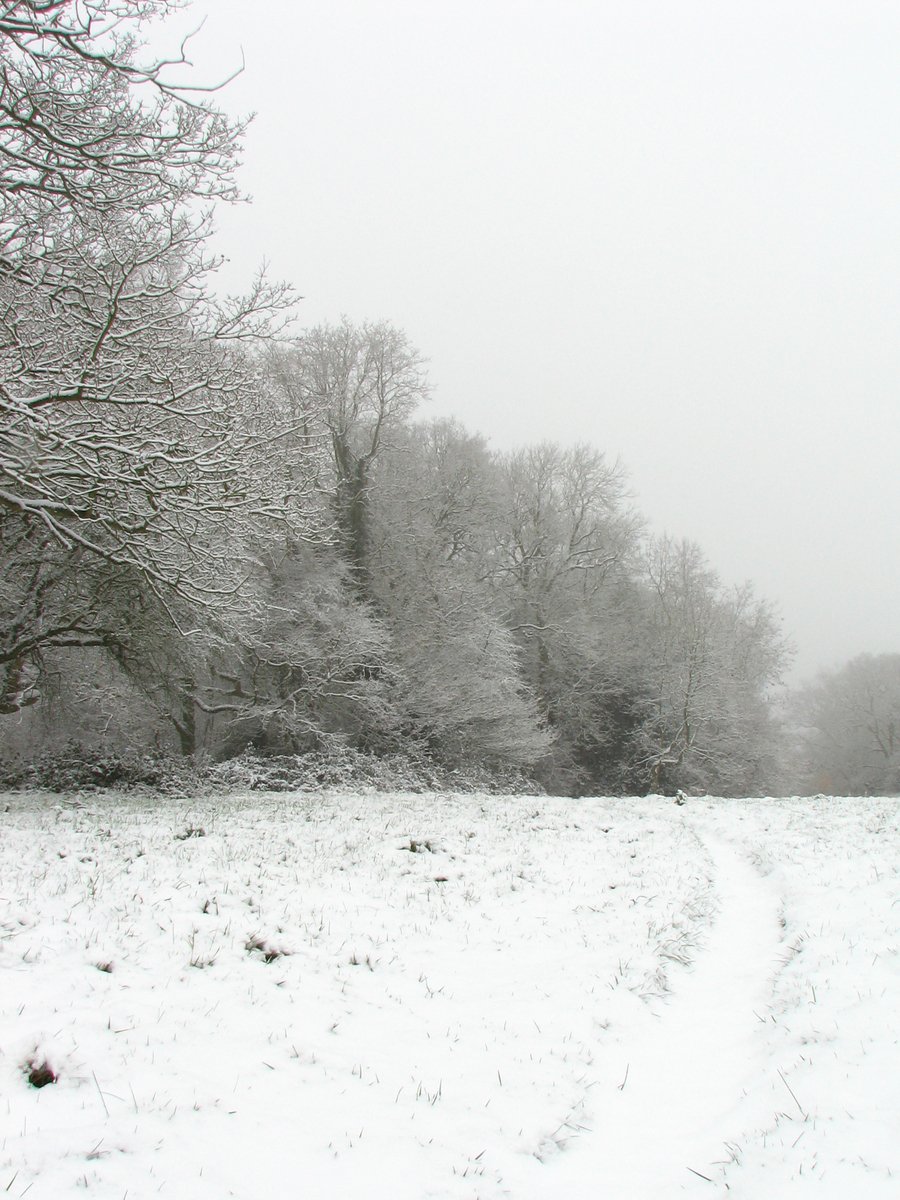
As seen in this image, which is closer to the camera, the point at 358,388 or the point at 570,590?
the point at 358,388

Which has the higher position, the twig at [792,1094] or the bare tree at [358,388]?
the bare tree at [358,388]

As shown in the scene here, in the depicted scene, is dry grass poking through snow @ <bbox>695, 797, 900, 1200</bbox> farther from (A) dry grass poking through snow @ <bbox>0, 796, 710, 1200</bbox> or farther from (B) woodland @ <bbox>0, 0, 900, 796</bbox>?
(B) woodland @ <bbox>0, 0, 900, 796</bbox>

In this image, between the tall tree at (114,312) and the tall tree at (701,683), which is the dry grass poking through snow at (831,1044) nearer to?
the tall tree at (114,312)

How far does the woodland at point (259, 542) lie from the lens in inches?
396

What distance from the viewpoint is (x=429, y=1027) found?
542 centimetres

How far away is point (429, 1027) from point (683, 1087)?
1.91 m

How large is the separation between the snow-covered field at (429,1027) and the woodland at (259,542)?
580 centimetres

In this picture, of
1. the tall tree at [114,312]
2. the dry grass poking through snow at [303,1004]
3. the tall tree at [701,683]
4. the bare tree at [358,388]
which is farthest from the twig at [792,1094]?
the tall tree at [701,683]

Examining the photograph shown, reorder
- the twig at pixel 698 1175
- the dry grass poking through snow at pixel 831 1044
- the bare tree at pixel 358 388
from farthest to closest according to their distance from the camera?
the bare tree at pixel 358 388
the twig at pixel 698 1175
the dry grass poking through snow at pixel 831 1044

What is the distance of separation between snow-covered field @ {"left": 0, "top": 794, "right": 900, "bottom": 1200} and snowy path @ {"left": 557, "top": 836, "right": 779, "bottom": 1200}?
2 cm

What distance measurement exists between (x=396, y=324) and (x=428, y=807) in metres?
19.6

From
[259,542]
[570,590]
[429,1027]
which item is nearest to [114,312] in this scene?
[259,542]

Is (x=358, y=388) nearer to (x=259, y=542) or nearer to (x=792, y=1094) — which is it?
(x=259, y=542)

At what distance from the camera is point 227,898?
7133mm
